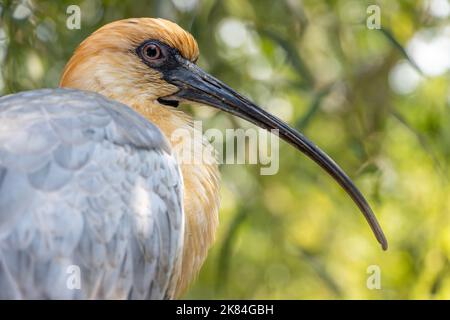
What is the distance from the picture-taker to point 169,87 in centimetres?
406

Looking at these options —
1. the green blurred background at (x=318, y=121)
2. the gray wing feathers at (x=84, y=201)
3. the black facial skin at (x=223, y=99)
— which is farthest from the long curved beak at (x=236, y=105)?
the green blurred background at (x=318, y=121)

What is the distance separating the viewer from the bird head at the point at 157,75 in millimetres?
3924

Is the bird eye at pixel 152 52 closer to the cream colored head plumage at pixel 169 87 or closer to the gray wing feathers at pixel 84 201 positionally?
the cream colored head plumage at pixel 169 87

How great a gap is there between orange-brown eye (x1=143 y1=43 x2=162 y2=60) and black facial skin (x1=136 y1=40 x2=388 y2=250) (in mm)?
10

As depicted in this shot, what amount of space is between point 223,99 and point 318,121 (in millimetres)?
2419

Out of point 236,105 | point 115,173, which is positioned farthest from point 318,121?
point 115,173

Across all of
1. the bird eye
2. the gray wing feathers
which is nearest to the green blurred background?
the bird eye

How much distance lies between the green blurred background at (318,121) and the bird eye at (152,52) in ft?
2.70

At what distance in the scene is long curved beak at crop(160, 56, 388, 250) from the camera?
13.1ft

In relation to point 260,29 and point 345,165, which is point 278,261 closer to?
point 345,165

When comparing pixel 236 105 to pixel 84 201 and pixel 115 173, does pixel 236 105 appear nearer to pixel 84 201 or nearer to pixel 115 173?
pixel 115 173

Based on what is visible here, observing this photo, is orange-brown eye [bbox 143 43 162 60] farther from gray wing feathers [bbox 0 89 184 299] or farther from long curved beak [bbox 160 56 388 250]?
gray wing feathers [bbox 0 89 184 299]
